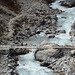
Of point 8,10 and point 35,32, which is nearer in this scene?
point 35,32

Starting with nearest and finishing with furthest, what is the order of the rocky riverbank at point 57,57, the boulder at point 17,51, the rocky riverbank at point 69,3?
the rocky riverbank at point 57,57, the boulder at point 17,51, the rocky riverbank at point 69,3

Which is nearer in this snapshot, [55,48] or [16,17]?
[55,48]

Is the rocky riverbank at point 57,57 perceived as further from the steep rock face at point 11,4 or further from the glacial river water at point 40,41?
the steep rock face at point 11,4

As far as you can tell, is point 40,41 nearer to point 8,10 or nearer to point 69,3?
point 8,10

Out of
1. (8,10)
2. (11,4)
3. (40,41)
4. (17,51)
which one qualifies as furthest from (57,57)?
(11,4)

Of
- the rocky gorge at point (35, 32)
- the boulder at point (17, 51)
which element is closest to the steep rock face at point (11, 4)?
the rocky gorge at point (35, 32)

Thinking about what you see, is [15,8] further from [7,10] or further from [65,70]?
[65,70]

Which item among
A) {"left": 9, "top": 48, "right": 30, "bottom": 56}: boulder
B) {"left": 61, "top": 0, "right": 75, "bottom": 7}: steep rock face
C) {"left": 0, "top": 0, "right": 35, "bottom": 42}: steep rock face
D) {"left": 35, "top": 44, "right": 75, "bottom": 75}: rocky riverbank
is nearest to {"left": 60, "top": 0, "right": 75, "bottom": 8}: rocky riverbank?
{"left": 61, "top": 0, "right": 75, "bottom": 7}: steep rock face

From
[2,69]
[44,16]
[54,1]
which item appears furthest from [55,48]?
→ [54,1]
